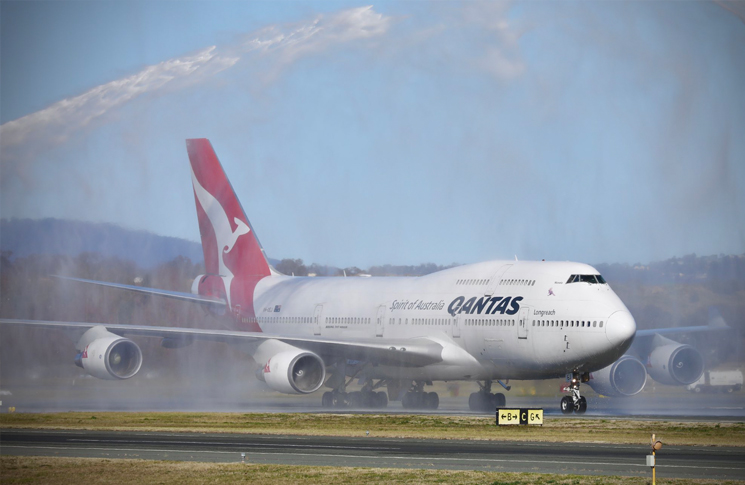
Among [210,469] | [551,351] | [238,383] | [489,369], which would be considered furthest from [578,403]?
[238,383]

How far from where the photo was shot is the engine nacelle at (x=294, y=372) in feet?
137

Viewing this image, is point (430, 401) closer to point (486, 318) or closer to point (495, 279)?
point (486, 318)

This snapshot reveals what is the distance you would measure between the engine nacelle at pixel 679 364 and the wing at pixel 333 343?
10.4m

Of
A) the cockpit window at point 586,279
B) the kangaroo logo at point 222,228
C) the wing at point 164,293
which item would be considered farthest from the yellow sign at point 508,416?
the kangaroo logo at point 222,228

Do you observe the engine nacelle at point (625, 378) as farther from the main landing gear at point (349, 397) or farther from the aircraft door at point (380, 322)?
the main landing gear at point (349, 397)

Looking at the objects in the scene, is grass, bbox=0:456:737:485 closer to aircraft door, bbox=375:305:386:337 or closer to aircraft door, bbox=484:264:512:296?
aircraft door, bbox=484:264:512:296

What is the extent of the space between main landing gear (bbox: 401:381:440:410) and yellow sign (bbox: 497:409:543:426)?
12733 millimetres

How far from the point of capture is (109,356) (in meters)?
42.4

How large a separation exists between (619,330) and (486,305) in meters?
6.14

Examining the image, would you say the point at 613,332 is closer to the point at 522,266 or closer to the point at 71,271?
the point at 522,266

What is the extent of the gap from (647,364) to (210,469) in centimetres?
2922

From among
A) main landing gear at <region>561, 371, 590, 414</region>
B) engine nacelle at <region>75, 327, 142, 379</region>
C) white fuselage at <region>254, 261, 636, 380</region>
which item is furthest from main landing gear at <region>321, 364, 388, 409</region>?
main landing gear at <region>561, 371, 590, 414</region>

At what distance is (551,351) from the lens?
37.8m

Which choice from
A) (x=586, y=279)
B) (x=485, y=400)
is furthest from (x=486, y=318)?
(x=485, y=400)
